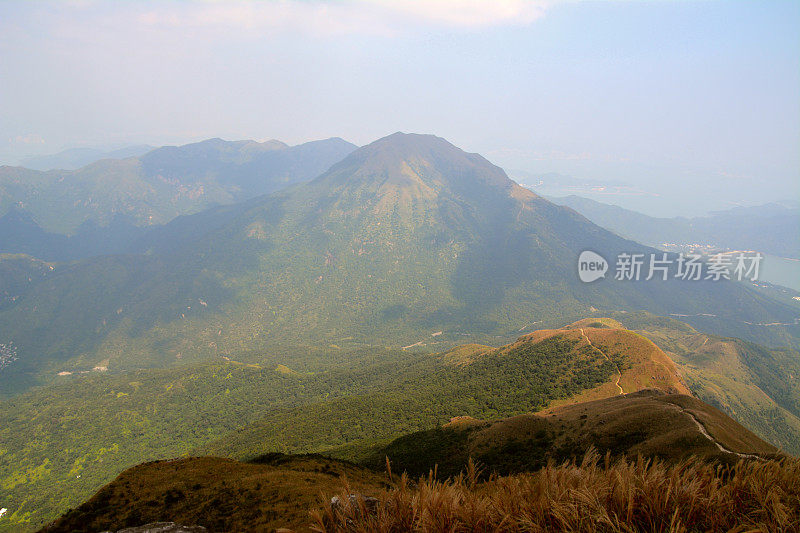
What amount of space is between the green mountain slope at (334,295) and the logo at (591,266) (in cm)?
449

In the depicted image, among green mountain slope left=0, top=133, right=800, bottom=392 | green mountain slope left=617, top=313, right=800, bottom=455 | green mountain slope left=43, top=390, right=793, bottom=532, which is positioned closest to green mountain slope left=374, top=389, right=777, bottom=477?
green mountain slope left=43, top=390, right=793, bottom=532

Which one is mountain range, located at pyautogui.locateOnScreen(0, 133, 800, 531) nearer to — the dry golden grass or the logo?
the logo

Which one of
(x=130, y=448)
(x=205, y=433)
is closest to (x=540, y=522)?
(x=205, y=433)

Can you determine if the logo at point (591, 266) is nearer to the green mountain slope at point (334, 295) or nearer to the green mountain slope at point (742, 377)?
the green mountain slope at point (334, 295)

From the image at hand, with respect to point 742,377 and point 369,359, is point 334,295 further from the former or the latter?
point 742,377

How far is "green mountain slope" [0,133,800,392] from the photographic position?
13975cm

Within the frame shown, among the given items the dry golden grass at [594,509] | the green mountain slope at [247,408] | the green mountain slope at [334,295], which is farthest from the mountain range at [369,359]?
the dry golden grass at [594,509]

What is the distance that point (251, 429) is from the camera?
6241 cm

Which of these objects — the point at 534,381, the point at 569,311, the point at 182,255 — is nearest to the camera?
the point at 534,381

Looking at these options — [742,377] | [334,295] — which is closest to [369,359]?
Answer: [334,295]

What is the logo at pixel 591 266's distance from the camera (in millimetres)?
158250

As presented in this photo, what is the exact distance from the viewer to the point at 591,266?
537ft

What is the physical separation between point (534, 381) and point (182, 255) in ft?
637

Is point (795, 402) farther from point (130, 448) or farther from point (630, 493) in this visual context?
point (130, 448)
